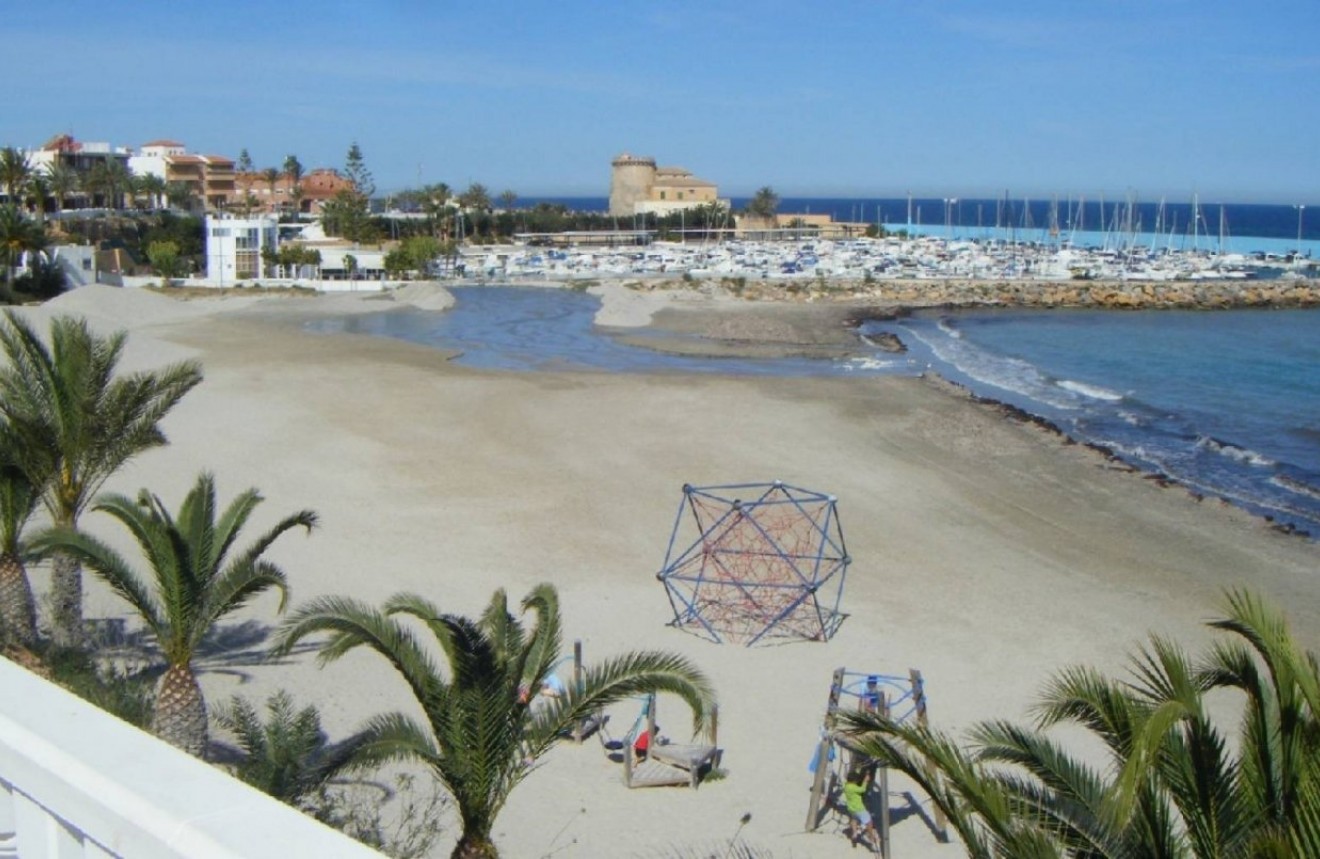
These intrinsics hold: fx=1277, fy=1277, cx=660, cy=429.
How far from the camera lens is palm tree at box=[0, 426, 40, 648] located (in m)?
11.8

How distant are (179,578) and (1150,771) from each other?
738 centimetres

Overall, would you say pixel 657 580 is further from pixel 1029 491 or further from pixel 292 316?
pixel 292 316

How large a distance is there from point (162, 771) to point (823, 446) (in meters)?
25.6

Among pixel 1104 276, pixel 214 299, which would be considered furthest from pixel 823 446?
pixel 1104 276

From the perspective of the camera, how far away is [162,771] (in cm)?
187

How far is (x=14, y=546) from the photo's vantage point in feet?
39.9

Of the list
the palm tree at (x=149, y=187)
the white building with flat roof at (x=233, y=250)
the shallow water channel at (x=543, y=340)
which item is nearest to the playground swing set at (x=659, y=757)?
the shallow water channel at (x=543, y=340)

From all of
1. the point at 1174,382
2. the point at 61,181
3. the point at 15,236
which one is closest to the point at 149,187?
the point at 61,181

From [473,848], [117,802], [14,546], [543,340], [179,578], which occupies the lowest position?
[473,848]

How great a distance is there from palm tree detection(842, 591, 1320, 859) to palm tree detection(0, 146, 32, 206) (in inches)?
2517

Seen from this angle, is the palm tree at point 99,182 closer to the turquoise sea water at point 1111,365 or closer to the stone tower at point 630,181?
the turquoise sea water at point 1111,365

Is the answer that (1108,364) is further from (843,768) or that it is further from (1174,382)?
(843,768)

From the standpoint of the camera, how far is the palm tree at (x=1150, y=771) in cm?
477

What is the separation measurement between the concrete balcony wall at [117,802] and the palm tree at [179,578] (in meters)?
8.23
